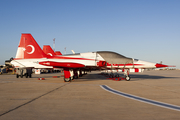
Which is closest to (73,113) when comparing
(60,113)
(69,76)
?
(60,113)

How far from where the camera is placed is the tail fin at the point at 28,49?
22016 mm

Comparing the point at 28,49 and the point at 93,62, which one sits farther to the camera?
the point at 28,49

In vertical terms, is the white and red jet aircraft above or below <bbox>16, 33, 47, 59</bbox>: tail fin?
below

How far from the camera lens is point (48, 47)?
32.9 meters

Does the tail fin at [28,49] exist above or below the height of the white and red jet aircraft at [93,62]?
above

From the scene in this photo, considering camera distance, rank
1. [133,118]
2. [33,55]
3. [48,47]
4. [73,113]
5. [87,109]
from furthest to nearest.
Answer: [48,47]
[33,55]
[87,109]
[73,113]
[133,118]

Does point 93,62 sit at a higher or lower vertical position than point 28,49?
lower

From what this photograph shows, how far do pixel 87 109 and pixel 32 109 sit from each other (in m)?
2.04

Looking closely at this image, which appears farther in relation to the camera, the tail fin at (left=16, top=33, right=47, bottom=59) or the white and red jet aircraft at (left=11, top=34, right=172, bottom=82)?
the tail fin at (left=16, top=33, right=47, bottom=59)

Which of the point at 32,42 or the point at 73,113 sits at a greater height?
the point at 32,42

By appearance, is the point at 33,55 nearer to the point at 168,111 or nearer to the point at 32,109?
the point at 32,109

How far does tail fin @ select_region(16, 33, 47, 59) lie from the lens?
22.0 metres

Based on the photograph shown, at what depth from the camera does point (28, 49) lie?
2225 centimetres

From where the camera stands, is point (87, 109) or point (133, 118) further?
point (87, 109)
